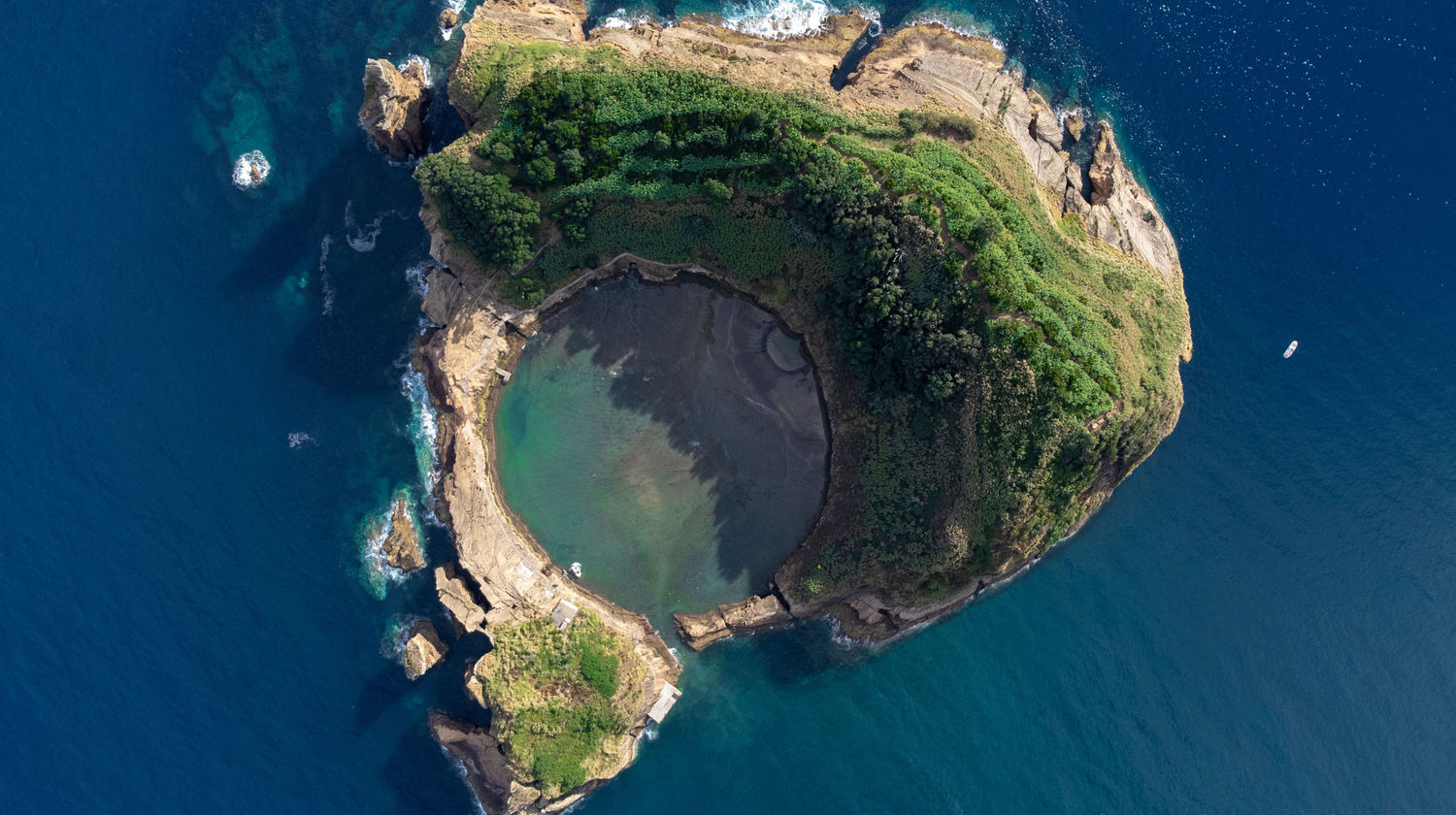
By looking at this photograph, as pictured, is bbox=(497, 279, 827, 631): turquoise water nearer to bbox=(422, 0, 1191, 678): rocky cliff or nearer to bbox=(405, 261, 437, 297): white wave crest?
bbox=(422, 0, 1191, 678): rocky cliff

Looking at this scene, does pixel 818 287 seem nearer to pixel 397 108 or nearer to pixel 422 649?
pixel 397 108

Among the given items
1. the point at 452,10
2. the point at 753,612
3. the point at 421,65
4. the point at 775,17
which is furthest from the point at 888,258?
the point at 452,10

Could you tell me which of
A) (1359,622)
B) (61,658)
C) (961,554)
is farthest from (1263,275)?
(61,658)

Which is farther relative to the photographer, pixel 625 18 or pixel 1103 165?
pixel 625 18

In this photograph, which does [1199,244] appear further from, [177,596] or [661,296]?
[177,596]

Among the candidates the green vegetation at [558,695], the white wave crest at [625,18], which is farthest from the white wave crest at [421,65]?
the green vegetation at [558,695]
